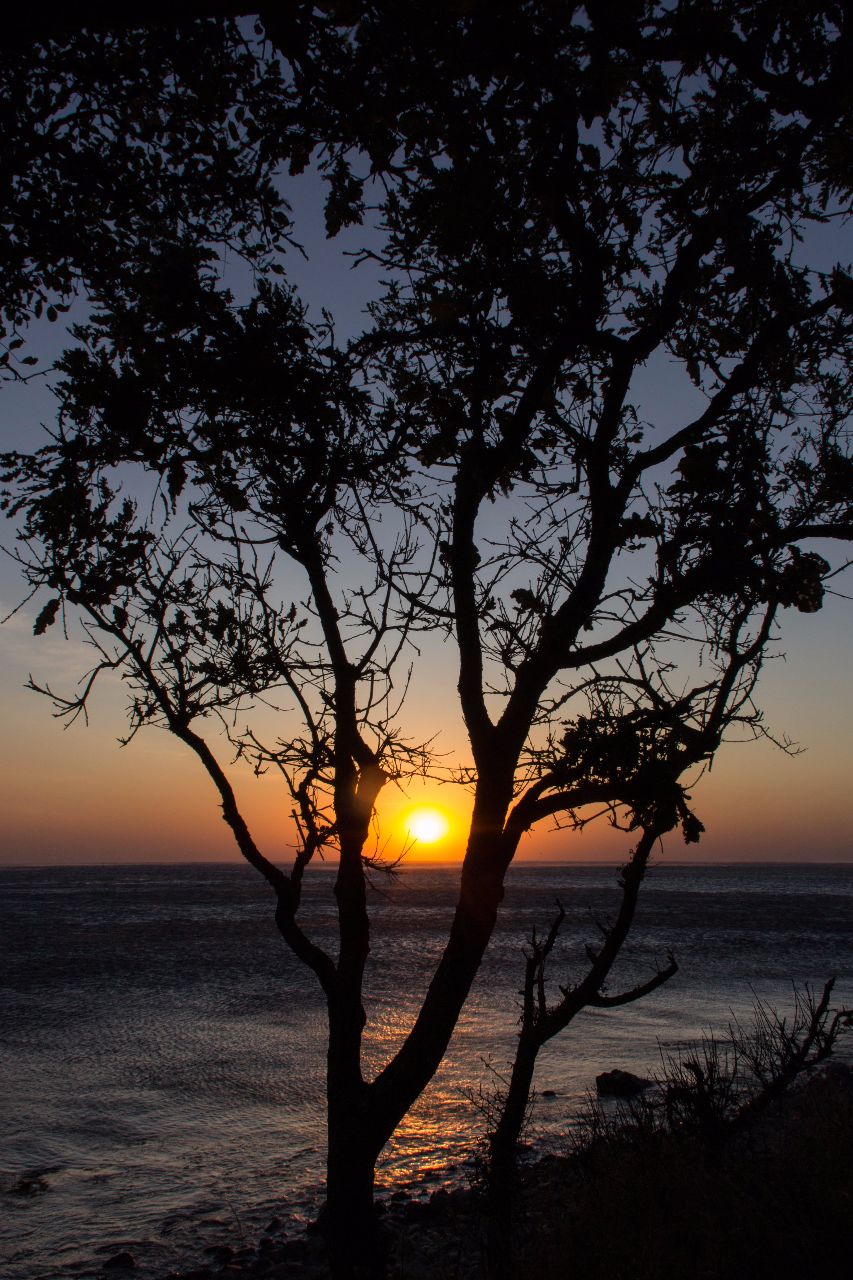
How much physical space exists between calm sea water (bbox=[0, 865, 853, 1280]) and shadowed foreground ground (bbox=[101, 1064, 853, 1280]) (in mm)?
1290

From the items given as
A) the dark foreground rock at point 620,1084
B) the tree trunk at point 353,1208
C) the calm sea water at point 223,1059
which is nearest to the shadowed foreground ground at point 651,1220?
the tree trunk at point 353,1208

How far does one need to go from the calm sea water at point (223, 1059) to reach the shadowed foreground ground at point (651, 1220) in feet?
4.23

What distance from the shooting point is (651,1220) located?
23.2 feet

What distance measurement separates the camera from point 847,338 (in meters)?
6.89

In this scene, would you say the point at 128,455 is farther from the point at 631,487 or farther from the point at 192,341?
the point at 631,487

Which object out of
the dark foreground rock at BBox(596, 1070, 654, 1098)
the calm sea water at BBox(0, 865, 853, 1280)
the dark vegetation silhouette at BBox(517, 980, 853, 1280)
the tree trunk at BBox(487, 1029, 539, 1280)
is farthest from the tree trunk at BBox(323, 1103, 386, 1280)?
the dark foreground rock at BBox(596, 1070, 654, 1098)

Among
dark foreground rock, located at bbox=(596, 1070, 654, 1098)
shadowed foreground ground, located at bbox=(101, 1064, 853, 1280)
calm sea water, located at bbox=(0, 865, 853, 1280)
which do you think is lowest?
calm sea water, located at bbox=(0, 865, 853, 1280)

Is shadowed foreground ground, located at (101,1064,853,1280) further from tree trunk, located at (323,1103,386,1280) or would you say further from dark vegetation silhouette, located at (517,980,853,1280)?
tree trunk, located at (323,1103,386,1280)

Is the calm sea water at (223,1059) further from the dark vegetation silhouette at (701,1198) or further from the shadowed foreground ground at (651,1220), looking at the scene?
the dark vegetation silhouette at (701,1198)

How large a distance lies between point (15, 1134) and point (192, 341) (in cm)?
1185

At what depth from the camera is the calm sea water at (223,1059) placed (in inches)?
403

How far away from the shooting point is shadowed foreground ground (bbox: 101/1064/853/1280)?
635 cm

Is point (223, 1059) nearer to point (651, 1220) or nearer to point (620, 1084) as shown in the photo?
point (620, 1084)

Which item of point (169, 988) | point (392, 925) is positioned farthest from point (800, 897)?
point (169, 988)
